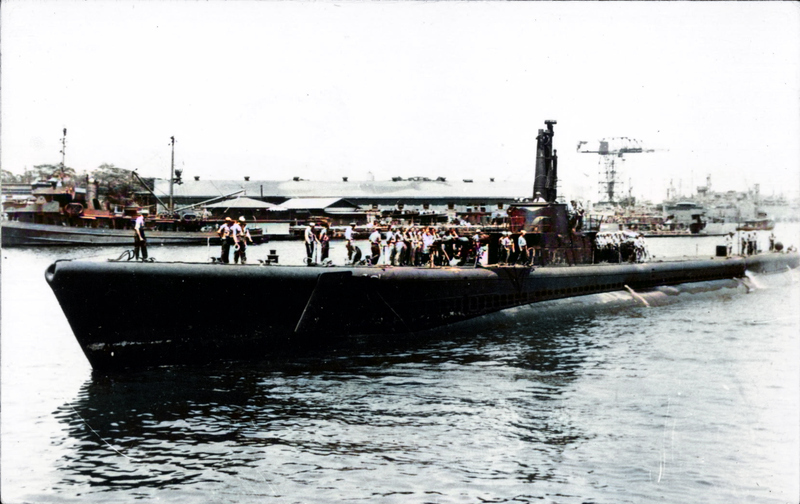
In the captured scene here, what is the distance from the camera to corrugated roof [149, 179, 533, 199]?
84500 millimetres

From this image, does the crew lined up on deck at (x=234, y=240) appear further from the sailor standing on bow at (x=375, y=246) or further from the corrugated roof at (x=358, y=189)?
the corrugated roof at (x=358, y=189)

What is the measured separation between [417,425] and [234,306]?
7463 mm

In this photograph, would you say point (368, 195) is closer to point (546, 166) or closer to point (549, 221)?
point (546, 166)

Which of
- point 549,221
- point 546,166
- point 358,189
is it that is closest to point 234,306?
point 549,221

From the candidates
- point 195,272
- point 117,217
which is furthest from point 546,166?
point 117,217

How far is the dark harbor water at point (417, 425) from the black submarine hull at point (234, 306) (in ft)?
1.69

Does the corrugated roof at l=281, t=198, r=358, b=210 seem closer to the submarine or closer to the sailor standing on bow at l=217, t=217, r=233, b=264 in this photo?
the submarine

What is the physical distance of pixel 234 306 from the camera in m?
21.9

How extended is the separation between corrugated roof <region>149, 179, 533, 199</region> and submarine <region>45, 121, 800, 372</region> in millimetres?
50715

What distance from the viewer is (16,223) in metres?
66.1

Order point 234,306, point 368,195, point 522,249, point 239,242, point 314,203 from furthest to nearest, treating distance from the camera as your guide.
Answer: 1. point 368,195
2. point 314,203
3. point 522,249
4. point 239,242
5. point 234,306

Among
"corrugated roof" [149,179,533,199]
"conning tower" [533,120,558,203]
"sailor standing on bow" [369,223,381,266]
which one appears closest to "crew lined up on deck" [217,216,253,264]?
"sailor standing on bow" [369,223,381,266]

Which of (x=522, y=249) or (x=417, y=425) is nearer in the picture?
(x=417, y=425)

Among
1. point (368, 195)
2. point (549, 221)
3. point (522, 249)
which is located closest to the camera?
point (522, 249)
